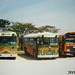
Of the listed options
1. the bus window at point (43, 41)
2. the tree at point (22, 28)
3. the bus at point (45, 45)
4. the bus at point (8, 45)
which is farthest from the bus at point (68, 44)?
the tree at point (22, 28)

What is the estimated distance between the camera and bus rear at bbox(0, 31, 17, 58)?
1194cm

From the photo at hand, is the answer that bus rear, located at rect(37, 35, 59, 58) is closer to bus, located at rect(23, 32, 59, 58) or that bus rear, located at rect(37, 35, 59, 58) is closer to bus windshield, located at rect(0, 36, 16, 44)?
bus, located at rect(23, 32, 59, 58)

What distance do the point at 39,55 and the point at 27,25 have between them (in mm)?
18180

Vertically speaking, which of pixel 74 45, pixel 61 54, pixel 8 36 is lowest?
pixel 61 54

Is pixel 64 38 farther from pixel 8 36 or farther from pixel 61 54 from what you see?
pixel 8 36

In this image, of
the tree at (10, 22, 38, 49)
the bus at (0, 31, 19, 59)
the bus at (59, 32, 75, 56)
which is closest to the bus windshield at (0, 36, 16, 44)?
the bus at (0, 31, 19, 59)

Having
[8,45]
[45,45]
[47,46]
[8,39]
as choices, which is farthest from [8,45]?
[47,46]

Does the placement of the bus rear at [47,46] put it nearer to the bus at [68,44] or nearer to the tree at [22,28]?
the bus at [68,44]

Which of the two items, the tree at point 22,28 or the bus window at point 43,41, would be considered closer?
the bus window at point 43,41

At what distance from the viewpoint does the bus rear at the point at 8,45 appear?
11.9 metres

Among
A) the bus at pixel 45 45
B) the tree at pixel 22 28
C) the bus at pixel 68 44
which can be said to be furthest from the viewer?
the tree at pixel 22 28

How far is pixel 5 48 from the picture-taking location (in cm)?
1195

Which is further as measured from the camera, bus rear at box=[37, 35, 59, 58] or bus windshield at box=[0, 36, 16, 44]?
bus windshield at box=[0, 36, 16, 44]

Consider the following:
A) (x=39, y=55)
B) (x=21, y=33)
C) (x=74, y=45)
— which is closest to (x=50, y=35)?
(x=39, y=55)
